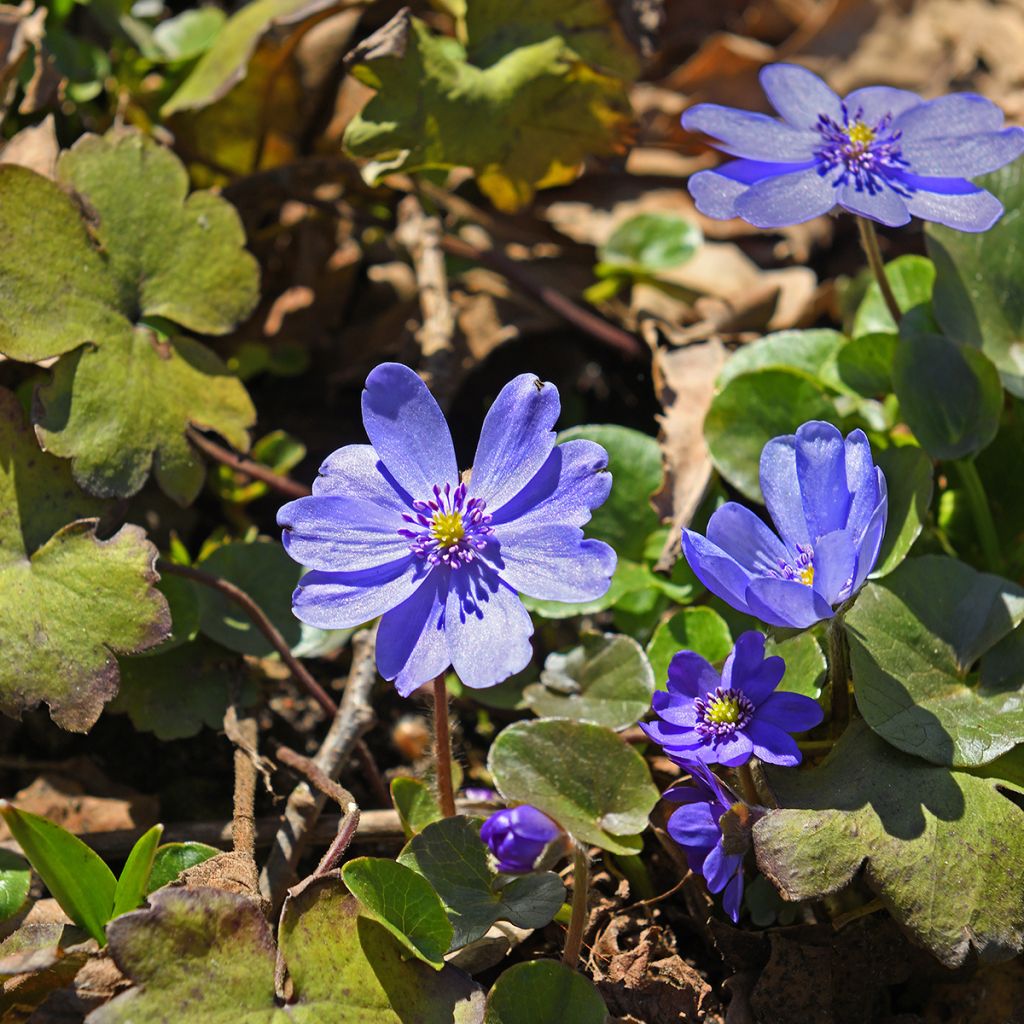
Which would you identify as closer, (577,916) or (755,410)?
(577,916)

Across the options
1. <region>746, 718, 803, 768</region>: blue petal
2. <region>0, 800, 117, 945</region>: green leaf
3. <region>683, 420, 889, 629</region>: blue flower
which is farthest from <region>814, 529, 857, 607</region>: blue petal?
<region>0, 800, 117, 945</region>: green leaf

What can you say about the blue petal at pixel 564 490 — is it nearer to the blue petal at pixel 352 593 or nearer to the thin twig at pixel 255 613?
the blue petal at pixel 352 593

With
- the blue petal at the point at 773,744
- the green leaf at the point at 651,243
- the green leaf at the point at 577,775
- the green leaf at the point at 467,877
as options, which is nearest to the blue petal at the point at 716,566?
the blue petal at the point at 773,744

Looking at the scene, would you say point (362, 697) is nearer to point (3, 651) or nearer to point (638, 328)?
point (3, 651)

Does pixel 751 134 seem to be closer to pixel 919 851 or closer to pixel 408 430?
pixel 408 430

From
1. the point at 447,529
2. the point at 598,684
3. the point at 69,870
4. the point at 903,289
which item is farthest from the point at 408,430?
the point at 903,289

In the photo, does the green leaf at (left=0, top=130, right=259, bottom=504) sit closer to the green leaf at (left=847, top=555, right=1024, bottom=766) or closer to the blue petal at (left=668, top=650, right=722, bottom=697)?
the blue petal at (left=668, top=650, right=722, bottom=697)
